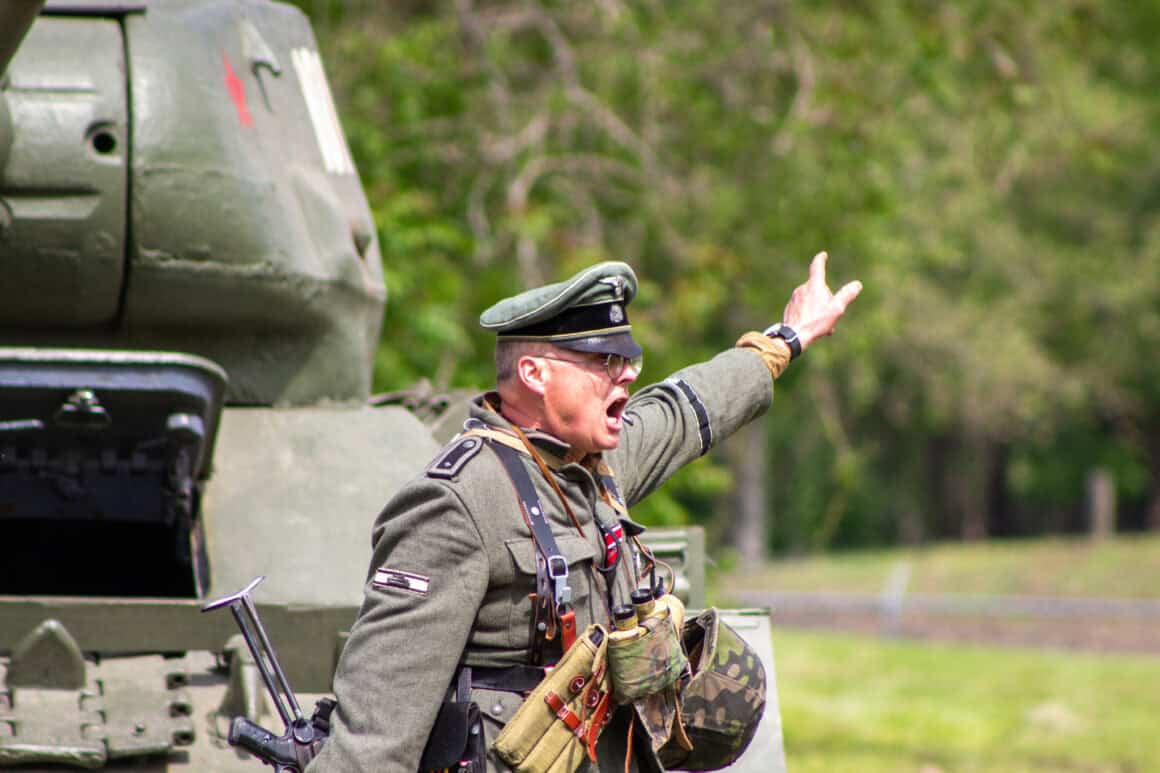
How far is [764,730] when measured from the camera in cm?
470

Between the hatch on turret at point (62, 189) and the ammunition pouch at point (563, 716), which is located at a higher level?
the hatch on turret at point (62, 189)

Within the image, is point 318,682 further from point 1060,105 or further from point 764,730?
point 1060,105

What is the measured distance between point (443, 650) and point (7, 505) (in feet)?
6.22

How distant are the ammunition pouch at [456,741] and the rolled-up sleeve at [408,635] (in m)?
0.05

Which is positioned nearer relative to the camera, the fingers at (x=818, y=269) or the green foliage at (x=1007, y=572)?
the fingers at (x=818, y=269)

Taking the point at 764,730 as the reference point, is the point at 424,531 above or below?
above

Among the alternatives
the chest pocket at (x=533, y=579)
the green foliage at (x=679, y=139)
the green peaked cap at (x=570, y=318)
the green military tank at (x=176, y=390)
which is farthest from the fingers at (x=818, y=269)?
the green foliage at (x=679, y=139)

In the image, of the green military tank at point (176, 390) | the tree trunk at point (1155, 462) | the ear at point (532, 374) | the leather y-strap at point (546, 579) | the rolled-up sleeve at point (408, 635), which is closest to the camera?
the rolled-up sleeve at point (408, 635)

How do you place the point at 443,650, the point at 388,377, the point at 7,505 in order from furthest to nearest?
the point at 388,377 < the point at 7,505 < the point at 443,650

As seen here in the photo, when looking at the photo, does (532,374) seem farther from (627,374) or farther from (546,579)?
(546,579)

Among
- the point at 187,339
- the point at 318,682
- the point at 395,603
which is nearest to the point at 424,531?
the point at 395,603

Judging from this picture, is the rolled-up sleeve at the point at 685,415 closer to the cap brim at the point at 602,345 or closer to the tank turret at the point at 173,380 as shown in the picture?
the cap brim at the point at 602,345

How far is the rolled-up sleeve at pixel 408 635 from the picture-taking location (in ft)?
11.6

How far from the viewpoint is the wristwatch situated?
4.59 meters
